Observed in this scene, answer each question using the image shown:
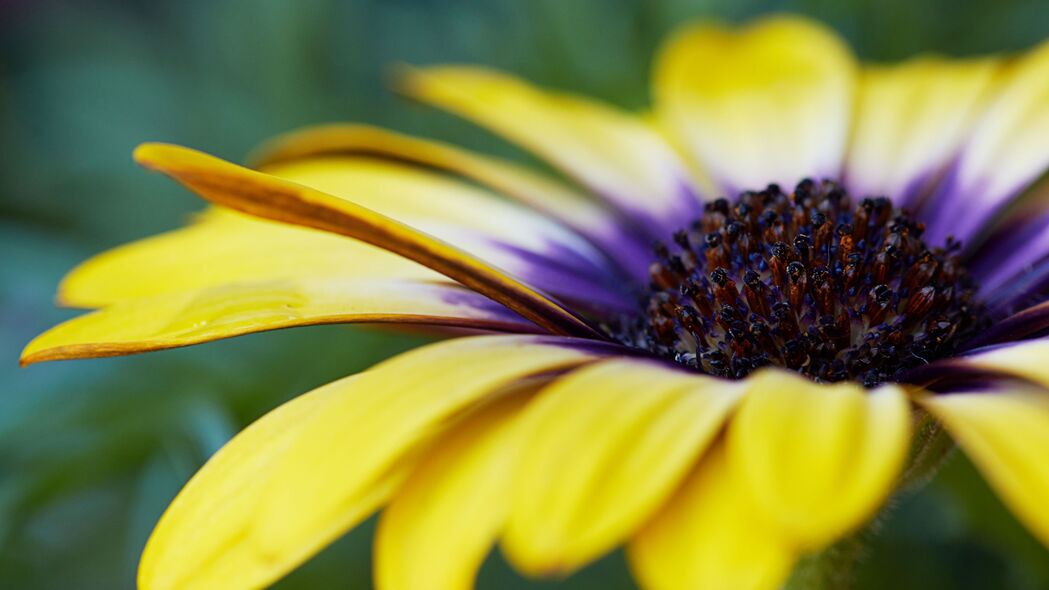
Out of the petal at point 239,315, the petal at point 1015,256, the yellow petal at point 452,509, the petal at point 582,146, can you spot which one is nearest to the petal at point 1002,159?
the petal at point 1015,256

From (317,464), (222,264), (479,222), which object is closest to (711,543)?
(317,464)

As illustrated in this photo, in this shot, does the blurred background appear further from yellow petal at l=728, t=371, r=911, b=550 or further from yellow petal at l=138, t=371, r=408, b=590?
yellow petal at l=728, t=371, r=911, b=550

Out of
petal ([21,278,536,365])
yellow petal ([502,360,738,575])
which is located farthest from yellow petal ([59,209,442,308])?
yellow petal ([502,360,738,575])

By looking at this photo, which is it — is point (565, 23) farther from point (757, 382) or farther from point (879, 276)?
point (757, 382)

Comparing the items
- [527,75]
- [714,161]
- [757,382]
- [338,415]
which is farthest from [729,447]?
[527,75]

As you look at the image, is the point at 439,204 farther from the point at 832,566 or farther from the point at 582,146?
the point at 832,566

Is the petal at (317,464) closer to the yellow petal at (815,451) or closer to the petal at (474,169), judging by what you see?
the yellow petal at (815,451)

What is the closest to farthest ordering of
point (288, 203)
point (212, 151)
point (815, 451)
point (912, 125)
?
point (815, 451) < point (288, 203) < point (912, 125) < point (212, 151)
